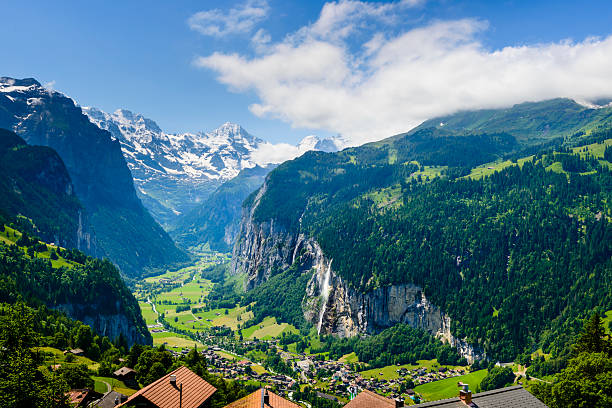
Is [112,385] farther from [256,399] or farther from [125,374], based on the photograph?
[256,399]

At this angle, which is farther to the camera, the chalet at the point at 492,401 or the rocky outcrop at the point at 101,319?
the rocky outcrop at the point at 101,319

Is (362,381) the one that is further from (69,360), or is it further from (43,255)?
(43,255)

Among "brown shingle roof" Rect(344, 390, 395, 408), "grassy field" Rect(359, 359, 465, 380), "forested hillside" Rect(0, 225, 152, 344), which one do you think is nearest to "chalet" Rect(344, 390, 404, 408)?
"brown shingle roof" Rect(344, 390, 395, 408)

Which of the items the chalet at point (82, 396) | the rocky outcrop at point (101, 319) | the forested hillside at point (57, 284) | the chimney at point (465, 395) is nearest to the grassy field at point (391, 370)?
the forested hillside at point (57, 284)

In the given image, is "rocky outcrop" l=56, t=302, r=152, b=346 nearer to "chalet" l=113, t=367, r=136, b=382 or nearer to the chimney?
"chalet" l=113, t=367, r=136, b=382

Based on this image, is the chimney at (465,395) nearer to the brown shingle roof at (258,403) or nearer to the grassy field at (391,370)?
the brown shingle roof at (258,403)

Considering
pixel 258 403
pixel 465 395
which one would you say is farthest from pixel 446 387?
pixel 258 403

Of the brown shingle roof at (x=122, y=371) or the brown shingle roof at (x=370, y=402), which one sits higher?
the brown shingle roof at (x=370, y=402)
